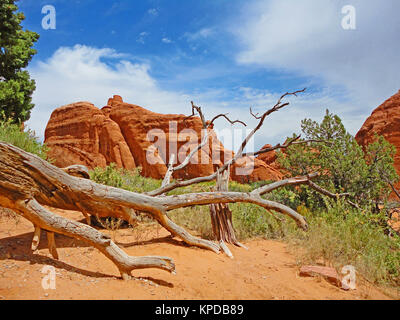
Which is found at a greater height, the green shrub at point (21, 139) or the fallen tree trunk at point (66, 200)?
the green shrub at point (21, 139)

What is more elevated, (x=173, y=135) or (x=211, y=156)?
(x=173, y=135)

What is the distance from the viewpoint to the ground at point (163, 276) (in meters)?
2.83

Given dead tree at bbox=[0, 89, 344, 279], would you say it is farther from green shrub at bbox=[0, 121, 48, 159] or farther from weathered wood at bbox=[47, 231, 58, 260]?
green shrub at bbox=[0, 121, 48, 159]

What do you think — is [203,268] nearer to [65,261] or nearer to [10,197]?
[65,261]

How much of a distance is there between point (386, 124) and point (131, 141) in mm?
22895

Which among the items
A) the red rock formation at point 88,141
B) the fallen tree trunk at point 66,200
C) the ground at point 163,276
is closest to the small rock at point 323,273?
the ground at point 163,276

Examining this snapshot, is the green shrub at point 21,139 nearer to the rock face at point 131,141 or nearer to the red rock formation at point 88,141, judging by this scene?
the rock face at point 131,141

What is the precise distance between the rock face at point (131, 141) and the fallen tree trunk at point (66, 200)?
67.4 feet

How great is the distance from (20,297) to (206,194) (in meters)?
3.12

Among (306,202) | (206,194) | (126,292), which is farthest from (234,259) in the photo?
(306,202)

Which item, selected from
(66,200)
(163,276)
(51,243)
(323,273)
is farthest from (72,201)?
(323,273)

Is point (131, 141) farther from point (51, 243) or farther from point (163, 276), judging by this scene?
point (163, 276)

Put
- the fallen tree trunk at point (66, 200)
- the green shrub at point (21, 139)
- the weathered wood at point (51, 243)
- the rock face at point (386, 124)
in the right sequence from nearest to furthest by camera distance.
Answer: the fallen tree trunk at point (66, 200)
the weathered wood at point (51, 243)
the green shrub at point (21, 139)
the rock face at point (386, 124)

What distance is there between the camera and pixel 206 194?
493 centimetres
